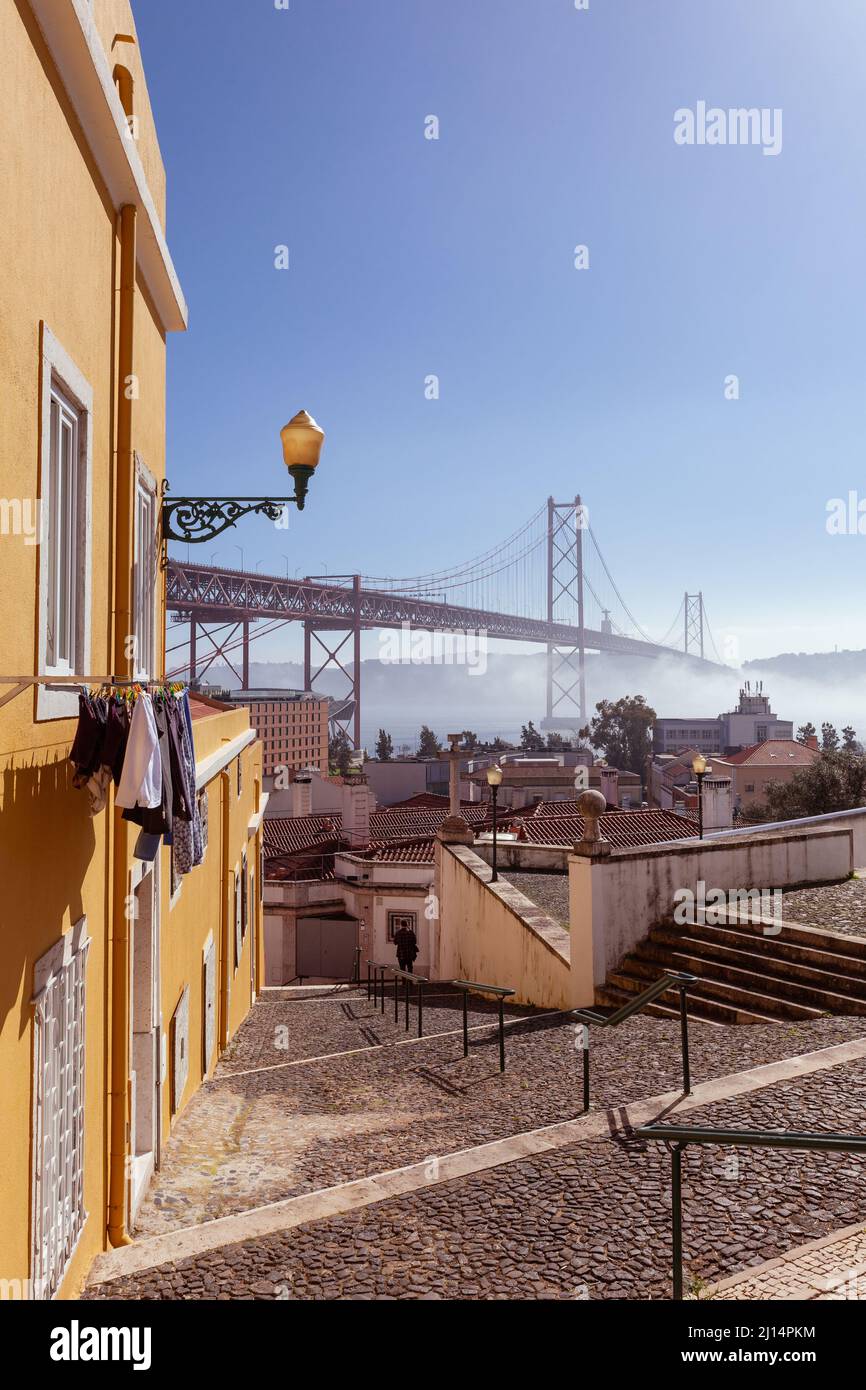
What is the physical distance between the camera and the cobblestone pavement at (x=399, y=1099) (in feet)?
16.9

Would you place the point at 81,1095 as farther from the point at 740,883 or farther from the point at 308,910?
the point at 308,910

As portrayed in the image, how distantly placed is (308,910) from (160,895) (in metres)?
17.4

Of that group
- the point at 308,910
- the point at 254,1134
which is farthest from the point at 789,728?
the point at 254,1134

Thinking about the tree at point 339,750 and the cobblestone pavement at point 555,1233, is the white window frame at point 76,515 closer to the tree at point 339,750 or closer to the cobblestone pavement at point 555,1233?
the cobblestone pavement at point 555,1233

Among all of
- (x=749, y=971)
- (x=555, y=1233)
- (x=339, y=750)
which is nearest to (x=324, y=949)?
(x=749, y=971)

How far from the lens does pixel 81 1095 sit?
3.88 m

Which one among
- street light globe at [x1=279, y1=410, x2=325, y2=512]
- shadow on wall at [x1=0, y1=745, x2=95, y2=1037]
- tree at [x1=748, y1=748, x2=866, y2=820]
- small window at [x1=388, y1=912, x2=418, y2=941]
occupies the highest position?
street light globe at [x1=279, y1=410, x2=325, y2=512]

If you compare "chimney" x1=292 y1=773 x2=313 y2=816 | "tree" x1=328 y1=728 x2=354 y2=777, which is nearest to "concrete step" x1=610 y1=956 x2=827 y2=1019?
"chimney" x1=292 y1=773 x2=313 y2=816

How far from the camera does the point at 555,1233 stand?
3709 mm

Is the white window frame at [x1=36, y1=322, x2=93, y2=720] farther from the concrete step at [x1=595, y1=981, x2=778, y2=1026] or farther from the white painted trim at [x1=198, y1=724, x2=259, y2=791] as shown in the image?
the concrete step at [x1=595, y1=981, x2=778, y2=1026]

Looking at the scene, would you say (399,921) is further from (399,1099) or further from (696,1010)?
(399,1099)

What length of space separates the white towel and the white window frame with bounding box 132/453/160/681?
166 centimetres

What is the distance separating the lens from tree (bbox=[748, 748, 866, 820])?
103 ft

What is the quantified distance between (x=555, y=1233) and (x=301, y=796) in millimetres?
30838
